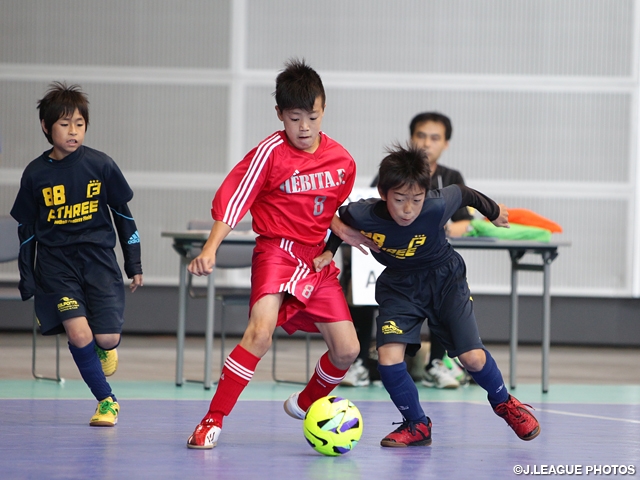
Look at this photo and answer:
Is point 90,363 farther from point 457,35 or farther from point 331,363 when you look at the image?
point 457,35

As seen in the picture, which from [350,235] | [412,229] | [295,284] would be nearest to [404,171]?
[412,229]

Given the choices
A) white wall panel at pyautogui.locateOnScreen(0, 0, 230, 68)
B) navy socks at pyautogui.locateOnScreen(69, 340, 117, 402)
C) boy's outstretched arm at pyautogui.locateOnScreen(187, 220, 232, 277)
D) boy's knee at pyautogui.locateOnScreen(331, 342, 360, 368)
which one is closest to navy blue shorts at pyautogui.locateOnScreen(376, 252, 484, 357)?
boy's knee at pyautogui.locateOnScreen(331, 342, 360, 368)

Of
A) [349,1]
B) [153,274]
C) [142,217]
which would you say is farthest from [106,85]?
[349,1]

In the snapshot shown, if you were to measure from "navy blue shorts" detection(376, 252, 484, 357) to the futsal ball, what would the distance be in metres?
0.42

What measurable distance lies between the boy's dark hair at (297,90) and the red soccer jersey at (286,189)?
189 millimetres

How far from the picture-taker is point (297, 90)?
366 centimetres

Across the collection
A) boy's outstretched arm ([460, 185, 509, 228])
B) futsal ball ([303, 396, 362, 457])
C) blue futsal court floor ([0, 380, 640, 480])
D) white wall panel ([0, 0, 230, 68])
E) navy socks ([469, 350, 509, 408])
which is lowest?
blue futsal court floor ([0, 380, 640, 480])

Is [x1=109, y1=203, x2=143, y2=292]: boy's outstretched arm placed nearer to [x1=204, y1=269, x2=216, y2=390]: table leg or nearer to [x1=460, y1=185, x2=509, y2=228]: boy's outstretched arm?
[x1=204, y1=269, x2=216, y2=390]: table leg

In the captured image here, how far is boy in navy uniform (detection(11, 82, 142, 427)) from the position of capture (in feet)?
13.4

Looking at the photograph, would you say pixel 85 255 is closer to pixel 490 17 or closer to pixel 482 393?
pixel 482 393

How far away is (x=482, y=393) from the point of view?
572cm

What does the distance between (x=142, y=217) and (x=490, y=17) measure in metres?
3.78

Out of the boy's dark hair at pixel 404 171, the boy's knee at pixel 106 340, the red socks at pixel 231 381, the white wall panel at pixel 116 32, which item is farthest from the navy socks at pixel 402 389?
the white wall panel at pixel 116 32

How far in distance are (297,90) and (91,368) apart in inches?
60.8
